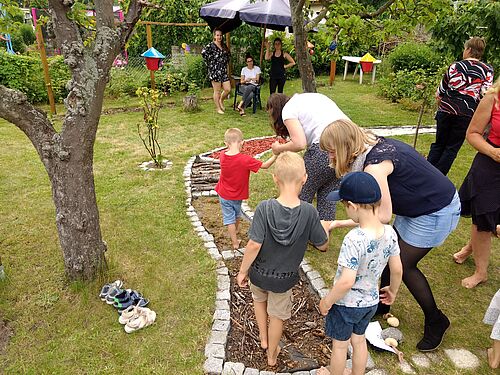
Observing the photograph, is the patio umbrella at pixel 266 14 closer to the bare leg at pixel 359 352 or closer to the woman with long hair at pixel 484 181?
the woman with long hair at pixel 484 181

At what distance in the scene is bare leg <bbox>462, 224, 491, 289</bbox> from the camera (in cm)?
314

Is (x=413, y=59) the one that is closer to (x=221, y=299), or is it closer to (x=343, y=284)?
(x=221, y=299)

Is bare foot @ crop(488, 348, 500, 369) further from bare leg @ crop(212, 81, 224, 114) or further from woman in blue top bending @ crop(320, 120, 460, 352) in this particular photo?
bare leg @ crop(212, 81, 224, 114)

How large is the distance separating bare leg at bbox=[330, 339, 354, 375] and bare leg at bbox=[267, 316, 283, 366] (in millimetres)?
357

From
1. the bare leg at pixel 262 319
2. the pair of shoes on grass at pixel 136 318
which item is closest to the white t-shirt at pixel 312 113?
the bare leg at pixel 262 319

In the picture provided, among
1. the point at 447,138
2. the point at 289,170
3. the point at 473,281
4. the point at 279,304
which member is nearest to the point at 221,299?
the point at 279,304

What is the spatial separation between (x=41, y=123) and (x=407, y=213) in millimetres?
2535

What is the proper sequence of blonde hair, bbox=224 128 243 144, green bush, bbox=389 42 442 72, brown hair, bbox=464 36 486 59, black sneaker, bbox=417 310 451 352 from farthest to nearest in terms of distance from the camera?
green bush, bbox=389 42 442 72
brown hair, bbox=464 36 486 59
blonde hair, bbox=224 128 243 144
black sneaker, bbox=417 310 451 352

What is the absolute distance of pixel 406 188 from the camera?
2.30 metres

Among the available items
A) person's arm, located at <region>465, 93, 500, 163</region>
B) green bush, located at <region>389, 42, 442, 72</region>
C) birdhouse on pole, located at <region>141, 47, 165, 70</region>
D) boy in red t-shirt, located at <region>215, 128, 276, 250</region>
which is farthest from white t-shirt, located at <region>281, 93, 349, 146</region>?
green bush, located at <region>389, 42, 442, 72</region>

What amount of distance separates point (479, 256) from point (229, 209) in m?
2.17

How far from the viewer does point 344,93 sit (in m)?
12.1

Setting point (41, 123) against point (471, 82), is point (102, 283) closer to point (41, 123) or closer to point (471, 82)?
point (41, 123)

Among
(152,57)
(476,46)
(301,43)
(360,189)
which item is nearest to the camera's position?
(360,189)
